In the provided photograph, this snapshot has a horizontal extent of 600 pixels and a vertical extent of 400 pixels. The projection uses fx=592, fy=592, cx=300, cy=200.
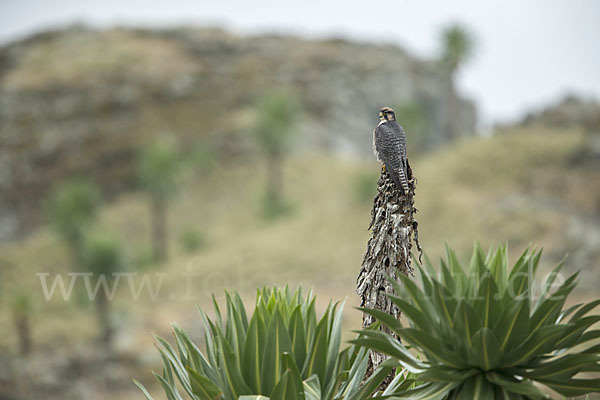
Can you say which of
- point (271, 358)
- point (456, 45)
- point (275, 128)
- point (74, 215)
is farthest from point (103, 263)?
point (456, 45)

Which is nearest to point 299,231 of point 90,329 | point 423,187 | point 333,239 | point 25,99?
point 333,239

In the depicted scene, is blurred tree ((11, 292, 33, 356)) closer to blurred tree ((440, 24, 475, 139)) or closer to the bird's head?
the bird's head

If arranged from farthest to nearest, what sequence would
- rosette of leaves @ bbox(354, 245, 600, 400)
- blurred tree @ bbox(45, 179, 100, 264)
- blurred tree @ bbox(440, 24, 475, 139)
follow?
1. blurred tree @ bbox(440, 24, 475, 139)
2. blurred tree @ bbox(45, 179, 100, 264)
3. rosette of leaves @ bbox(354, 245, 600, 400)

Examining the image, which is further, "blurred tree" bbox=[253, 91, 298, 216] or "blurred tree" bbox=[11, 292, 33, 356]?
Answer: "blurred tree" bbox=[253, 91, 298, 216]

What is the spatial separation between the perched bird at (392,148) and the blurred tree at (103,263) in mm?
30487

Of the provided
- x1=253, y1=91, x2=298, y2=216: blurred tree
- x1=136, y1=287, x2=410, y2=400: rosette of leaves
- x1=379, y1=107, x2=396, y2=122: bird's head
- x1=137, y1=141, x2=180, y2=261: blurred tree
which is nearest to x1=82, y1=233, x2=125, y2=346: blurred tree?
x1=137, y1=141, x2=180, y2=261: blurred tree

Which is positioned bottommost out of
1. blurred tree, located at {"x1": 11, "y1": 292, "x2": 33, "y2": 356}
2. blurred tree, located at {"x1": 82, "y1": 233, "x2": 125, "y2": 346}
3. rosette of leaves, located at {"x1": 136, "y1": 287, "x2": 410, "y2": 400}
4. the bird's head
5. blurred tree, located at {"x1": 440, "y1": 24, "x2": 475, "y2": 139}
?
rosette of leaves, located at {"x1": 136, "y1": 287, "x2": 410, "y2": 400}

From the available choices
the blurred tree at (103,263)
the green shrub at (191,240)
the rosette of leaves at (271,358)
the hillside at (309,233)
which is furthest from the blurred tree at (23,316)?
the rosette of leaves at (271,358)

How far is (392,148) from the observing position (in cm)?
445

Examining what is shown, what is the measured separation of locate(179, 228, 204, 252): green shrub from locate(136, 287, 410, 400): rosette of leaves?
42848 mm

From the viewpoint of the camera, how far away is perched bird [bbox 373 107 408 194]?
425cm

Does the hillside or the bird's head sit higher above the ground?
the hillside

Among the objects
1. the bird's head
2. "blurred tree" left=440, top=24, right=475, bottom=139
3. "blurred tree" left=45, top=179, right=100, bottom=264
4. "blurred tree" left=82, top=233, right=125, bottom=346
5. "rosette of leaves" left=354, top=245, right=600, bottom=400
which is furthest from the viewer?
"blurred tree" left=440, top=24, right=475, bottom=139

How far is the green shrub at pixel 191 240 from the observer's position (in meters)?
46.8
